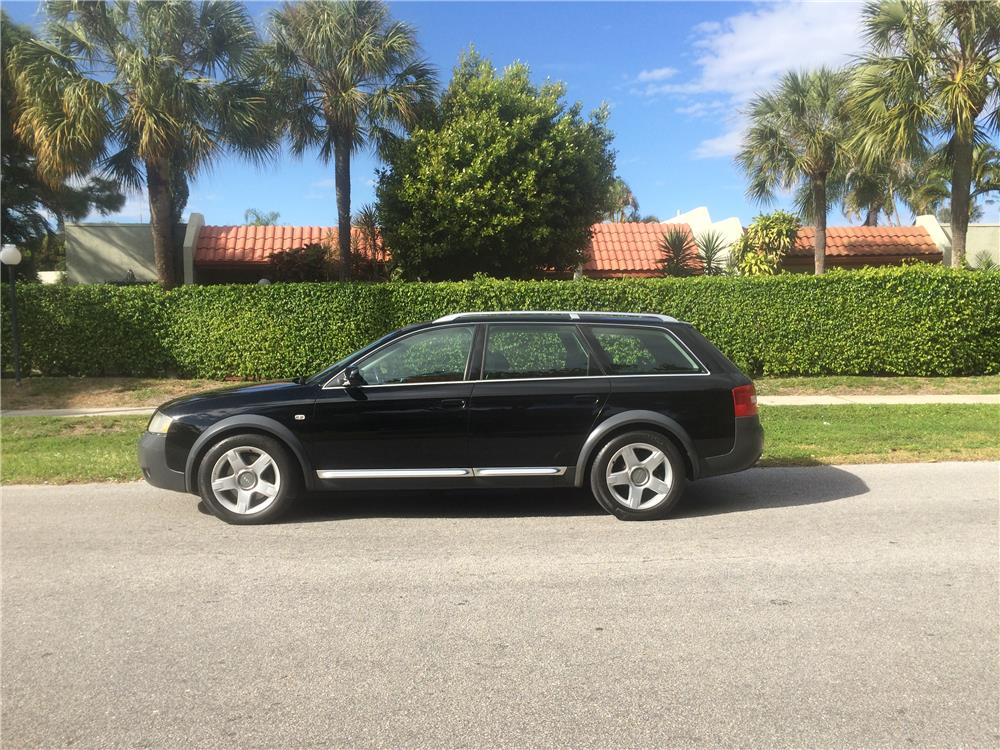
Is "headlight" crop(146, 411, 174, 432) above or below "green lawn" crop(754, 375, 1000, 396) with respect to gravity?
above

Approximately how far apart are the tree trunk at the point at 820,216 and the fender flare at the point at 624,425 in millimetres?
18320

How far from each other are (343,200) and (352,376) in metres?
14.0

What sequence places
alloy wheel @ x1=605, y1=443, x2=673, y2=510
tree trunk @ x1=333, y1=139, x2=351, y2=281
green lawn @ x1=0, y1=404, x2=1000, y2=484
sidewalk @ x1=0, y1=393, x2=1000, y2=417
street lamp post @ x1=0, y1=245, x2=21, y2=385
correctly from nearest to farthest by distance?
alloy wheel @ x1=605, y1=443, x2=673, y2=510 < green lawn @ x1=0, y1=404, x2=1000, y2=484 < sidewalk @ x1=0, y1=393, x2=1000, y2=417 < street lamp post @ x1=0, y1=245, x2=21, y2=385 < tree trunk @ x1=333, y1=139, x2=351, y2=281

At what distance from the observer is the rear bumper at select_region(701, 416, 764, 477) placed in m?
6.24

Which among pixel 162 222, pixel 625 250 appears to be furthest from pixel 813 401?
pixel 162 222

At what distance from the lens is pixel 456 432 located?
19.9 feet

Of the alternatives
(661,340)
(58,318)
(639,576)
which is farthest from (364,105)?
(639,576)

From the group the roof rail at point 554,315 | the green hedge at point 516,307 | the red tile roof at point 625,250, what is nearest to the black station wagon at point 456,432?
the roof rail at point 554,315

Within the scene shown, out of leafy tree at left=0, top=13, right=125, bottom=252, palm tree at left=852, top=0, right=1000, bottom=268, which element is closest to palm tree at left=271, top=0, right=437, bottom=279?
leafy tree at left=0, top=13, right=125, bottom=252

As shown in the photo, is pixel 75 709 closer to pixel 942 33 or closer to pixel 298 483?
pixel 298 483

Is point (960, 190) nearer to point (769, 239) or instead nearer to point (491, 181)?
point (769, 239)

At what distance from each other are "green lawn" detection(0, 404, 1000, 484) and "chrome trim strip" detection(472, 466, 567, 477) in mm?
3221

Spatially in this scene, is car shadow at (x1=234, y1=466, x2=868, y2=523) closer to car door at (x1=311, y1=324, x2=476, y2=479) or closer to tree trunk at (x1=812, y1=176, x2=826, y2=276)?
car door at (x1=311, y1=324, x2=476, y2=479)

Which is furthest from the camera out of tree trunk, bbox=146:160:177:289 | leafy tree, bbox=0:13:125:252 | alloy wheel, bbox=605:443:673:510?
leafy tree, bbox=0:13:125:252
